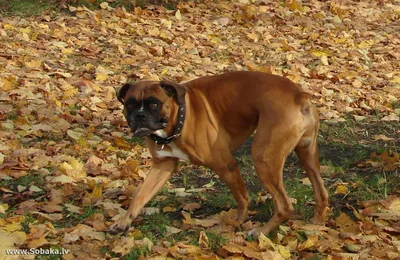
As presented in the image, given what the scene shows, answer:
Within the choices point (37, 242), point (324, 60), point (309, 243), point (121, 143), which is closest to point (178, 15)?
point (324, 60)

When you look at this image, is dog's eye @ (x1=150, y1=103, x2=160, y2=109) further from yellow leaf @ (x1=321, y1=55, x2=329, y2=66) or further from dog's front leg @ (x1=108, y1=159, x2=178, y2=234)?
yellow leaf @ (x1=321, y1=55, x2=329, y2=66)

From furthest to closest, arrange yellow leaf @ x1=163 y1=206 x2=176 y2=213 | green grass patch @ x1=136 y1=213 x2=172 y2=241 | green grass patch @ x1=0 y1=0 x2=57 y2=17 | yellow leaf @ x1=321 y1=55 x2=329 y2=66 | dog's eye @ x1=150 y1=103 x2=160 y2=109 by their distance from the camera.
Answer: green grass patch @ x1=0 y1=0 x2=57 y2=17 < yellow leaf @ x1=321 y1=55 x2=329 y2=66 < yellow leaf @ x1=163 y1=206 x2=176 y2=213 < green grass patch @ x1=136 y1=213 x2=172 y2=241 < dog's eye @ x1=150 y1=103 x2=160 y2=109

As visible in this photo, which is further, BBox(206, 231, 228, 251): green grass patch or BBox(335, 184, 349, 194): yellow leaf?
BBox(335, 184, 349, 194): yellow leaf

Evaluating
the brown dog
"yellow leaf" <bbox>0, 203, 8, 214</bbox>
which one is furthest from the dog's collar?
"yellow leaf" <bbox>0, 203, 8, 214</bbox>

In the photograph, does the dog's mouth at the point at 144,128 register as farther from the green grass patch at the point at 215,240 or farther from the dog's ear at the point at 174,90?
the green grass patch at the point at 215,240

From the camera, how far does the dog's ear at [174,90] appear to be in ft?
16.1

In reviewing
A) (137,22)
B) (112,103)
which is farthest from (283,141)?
(137,22)

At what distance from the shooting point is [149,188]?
17.4 feet

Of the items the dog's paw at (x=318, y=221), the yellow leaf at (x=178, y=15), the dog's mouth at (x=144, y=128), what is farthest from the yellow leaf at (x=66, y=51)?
the dog's paw at (x=318, y=221)

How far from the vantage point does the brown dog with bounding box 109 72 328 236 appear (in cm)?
484

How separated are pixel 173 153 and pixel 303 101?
3.56 ft

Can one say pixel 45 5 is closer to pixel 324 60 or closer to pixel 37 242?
pixel 324 60

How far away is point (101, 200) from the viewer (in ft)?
18.6

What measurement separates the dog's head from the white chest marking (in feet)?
0.82
